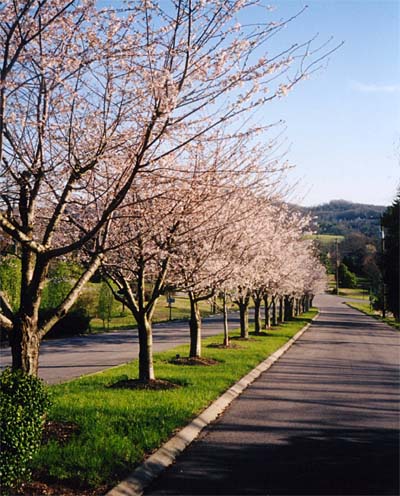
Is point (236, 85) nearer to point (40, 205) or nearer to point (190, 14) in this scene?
point (190, 14)

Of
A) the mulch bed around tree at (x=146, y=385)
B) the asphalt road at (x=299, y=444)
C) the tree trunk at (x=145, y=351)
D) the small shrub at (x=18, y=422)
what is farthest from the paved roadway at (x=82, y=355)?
the small shrub at (x=18, y=422)

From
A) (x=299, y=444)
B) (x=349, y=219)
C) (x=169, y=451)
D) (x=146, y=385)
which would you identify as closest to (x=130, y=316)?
Result: (x=146, y=385)

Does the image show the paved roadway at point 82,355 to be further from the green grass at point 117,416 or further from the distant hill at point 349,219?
the distant hill at point 349,219

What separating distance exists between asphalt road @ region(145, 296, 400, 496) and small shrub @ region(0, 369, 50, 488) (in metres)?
1.24

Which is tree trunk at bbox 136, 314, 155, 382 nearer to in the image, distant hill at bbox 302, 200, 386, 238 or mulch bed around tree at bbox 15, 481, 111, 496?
mulch bed around tree at bbox 15, 481, 111, 496

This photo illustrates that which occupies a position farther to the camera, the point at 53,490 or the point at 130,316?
the point at 130,316

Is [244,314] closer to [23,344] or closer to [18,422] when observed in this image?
[23,344]

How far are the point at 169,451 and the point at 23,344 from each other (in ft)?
7.13

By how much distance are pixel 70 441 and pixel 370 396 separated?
22.7 ft

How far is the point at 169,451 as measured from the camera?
7098 millimetres

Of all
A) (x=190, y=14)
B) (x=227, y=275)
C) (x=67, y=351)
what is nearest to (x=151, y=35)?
(x=190, y=14)

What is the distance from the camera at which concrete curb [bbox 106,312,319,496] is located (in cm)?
573

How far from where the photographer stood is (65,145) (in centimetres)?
771

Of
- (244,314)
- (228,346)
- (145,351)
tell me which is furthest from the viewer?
(244,314)
